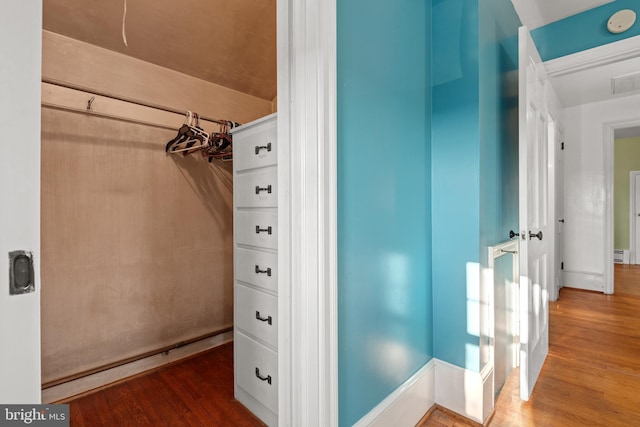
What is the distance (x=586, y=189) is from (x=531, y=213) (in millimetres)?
3210

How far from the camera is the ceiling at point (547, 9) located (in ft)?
7.75

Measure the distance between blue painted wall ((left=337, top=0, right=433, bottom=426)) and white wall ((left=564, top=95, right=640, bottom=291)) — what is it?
3.71 m

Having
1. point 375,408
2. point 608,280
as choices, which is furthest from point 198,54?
point 608,280

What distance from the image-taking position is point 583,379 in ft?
6.40

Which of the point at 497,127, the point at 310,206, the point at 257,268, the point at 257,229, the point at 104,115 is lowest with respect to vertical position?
the point at 257,268

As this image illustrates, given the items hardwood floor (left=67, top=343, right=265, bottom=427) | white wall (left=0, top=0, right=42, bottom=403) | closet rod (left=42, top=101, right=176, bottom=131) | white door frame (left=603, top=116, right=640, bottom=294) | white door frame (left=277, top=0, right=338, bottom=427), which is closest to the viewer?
white wall (left=0, top=0, right=42, bottom=403)

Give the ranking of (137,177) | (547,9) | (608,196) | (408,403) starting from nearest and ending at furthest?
1. (408,403)
2. (137,177)
3. (547,9)
4. (608,196)

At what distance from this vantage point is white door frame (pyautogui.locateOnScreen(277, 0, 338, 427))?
42.8 inches

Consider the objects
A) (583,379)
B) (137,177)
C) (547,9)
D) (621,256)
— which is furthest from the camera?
(621,256)

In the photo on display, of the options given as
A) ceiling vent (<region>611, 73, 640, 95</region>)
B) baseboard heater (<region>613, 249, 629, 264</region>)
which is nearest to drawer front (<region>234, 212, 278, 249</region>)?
ceiling vent (<region>611, 73, 640, 95</region>)

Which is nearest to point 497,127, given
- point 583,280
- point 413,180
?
point 413,180

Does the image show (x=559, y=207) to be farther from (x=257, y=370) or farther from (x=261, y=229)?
(x=257, y=370)

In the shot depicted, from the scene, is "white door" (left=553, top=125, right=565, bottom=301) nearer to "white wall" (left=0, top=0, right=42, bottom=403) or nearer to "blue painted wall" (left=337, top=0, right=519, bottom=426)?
"blue painted wall" (left=337, top=0, right=519, bottom=426)

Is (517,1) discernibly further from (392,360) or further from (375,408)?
(375,408)
